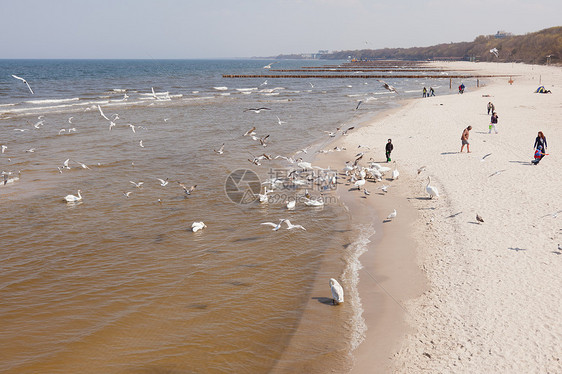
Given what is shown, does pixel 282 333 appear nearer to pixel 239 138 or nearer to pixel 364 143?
pixel 364 143

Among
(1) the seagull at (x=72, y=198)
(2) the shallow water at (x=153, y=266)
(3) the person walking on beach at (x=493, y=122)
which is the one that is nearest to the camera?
(2) the shallow water at (x=153, y=266)

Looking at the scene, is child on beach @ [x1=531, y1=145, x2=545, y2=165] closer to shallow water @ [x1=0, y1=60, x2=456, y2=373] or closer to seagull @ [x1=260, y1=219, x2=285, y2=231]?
shallow water @ [x1=0, y1=60, x2=456, y2=373]

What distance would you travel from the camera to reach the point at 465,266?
10086 mm

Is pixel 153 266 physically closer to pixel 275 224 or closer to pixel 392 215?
pixel 275 224

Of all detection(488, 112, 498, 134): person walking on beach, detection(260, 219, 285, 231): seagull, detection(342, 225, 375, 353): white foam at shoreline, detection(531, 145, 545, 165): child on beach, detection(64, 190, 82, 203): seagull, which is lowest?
Result: detection(342, 225, 375, 353): white foam at shoreline

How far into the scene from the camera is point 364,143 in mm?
25688

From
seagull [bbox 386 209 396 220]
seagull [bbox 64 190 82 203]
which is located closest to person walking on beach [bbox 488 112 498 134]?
seagull [bbox 386 209 396 220]

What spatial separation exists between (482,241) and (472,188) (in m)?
5.06

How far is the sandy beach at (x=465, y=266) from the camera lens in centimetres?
716

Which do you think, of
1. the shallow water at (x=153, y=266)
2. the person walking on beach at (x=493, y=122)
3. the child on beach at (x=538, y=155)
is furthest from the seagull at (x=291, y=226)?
the person walking on beach at (x=493, y=122)

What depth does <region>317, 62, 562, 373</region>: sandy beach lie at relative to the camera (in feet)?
23.5

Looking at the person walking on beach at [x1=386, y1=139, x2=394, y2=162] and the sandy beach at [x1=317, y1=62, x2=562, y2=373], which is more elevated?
the person walking on beach at [x1=386, y1=139, x2=394, y2=162]

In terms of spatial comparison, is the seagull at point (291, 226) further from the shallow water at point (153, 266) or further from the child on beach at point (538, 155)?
the child on beach at point (538, 155)

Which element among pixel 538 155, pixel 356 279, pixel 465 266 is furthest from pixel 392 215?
pixel 538 155
